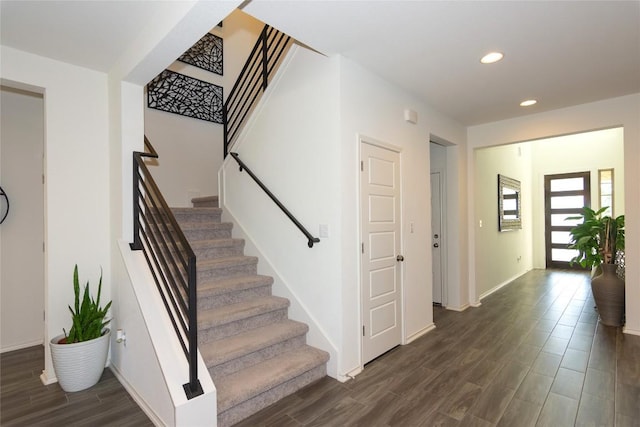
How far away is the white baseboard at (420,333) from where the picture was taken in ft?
11.4

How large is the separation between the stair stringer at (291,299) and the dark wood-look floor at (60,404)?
1.34m

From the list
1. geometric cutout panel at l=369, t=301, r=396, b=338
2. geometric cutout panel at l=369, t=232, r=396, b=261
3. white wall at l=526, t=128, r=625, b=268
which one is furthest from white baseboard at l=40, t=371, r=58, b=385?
white wall at l=526, t=128, r=625, b=268

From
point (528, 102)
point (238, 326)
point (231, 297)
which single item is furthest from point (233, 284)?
point (528, 102)

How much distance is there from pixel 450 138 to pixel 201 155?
357 centimetres

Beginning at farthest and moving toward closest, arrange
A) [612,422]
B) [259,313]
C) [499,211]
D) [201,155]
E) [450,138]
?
[499,211] → [201,155] → [450,138] → [259,313] → [612,422]

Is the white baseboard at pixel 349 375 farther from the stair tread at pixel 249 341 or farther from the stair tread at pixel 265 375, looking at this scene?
the stair tread at pixel 249 341

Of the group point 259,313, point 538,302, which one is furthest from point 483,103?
point 259,313

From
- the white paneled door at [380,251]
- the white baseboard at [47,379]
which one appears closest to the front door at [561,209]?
the white paneled door at [380,251]

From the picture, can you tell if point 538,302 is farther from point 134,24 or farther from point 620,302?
point 134,24

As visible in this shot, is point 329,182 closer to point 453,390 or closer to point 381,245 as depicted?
point 381,245

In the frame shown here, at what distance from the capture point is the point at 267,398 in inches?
90.8

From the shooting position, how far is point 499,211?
5.89 m

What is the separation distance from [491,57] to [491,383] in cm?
273

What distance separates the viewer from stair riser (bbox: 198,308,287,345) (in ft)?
8.33
